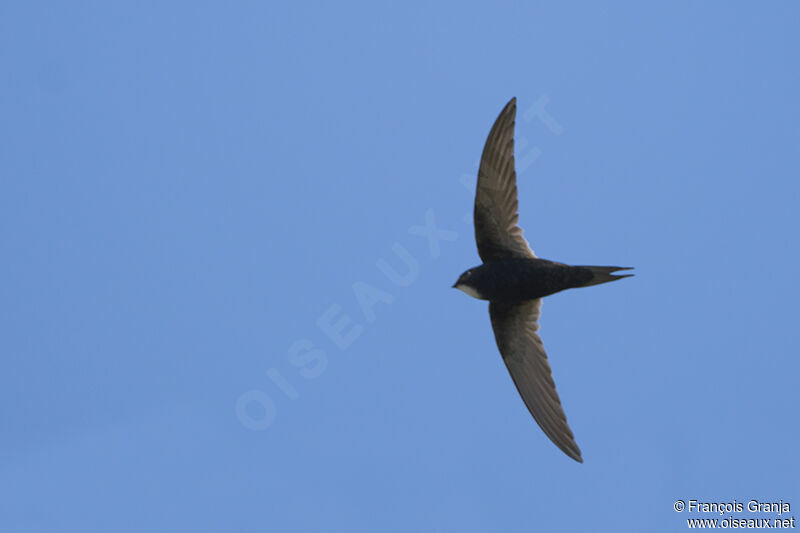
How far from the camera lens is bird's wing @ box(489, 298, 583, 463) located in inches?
260

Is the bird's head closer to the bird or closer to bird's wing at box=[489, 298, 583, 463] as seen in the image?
the bird

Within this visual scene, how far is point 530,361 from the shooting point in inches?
269

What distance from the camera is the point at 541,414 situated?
6.64 metres

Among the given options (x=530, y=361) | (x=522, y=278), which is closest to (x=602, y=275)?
(x=522, y=278)

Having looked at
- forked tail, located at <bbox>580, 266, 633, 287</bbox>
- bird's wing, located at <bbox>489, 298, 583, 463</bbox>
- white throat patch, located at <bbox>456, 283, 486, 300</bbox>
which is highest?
white throat patch, located at <bbox>456, 283, 486, 300</bbox>

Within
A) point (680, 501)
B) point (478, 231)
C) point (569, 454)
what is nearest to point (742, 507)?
point (680, 501)

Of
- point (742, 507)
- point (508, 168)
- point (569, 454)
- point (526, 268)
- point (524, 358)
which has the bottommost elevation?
point (742, 507)

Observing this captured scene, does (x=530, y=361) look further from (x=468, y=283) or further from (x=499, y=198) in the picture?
(x=499, y=198)

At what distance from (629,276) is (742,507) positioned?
1.84 m

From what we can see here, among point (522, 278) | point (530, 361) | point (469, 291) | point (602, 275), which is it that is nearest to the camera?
point (602, 275)

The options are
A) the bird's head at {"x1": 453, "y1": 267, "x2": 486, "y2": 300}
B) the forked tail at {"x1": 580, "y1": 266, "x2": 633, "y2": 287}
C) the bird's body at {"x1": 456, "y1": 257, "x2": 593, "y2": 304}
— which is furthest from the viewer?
the bird's head at {"x1": 453, "y1": 267, "x2": 486, "y2": 300}

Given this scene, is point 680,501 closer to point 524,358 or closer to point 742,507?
point 742,507

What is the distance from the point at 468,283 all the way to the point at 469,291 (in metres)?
0.08

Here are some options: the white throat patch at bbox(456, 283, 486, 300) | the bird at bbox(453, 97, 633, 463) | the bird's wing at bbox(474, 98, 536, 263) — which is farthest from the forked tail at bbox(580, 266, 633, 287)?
the white throat patch at bbox(456, 283, 486, 300)
